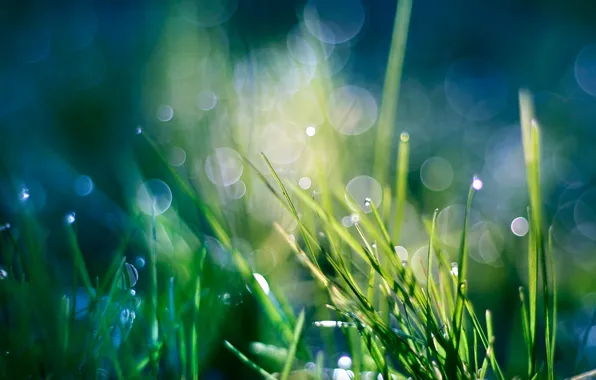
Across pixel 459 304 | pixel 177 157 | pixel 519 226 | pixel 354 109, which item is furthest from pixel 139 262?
pixel 354 109

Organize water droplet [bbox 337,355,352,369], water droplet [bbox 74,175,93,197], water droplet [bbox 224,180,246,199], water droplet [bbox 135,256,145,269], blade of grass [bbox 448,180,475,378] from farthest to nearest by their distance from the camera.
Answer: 1. water droplet [bbox 74,175,93,197]
2. water droplet [bbox 224,180,246,199]
3. water droplet [bbox 135,256,145,269]
4. water droplet [bbox 337,355,352,369]
5. blade of grass [bbox 448,180,475,378]

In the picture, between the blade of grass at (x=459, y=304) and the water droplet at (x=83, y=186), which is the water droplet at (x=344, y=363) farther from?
the water droplet at (x=83, y=186)

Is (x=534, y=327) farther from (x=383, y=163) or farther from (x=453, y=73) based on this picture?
(x=453, y=73)

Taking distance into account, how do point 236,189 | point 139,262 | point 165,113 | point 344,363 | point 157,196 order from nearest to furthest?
point 344,363
point 139,262
point 236,189
point 157,196
point 165,113

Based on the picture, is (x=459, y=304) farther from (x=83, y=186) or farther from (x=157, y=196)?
(x=83, y=186)

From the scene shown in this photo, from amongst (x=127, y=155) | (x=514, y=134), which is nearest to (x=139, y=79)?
(x=127, y=155)

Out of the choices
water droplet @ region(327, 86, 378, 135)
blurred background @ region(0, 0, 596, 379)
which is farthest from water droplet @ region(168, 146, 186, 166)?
water droplet @ region(327, 86, 378, 135)

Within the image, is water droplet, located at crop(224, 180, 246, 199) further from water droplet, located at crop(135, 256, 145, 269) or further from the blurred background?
water droplet, located at crop(135, 256, 145, 269)
